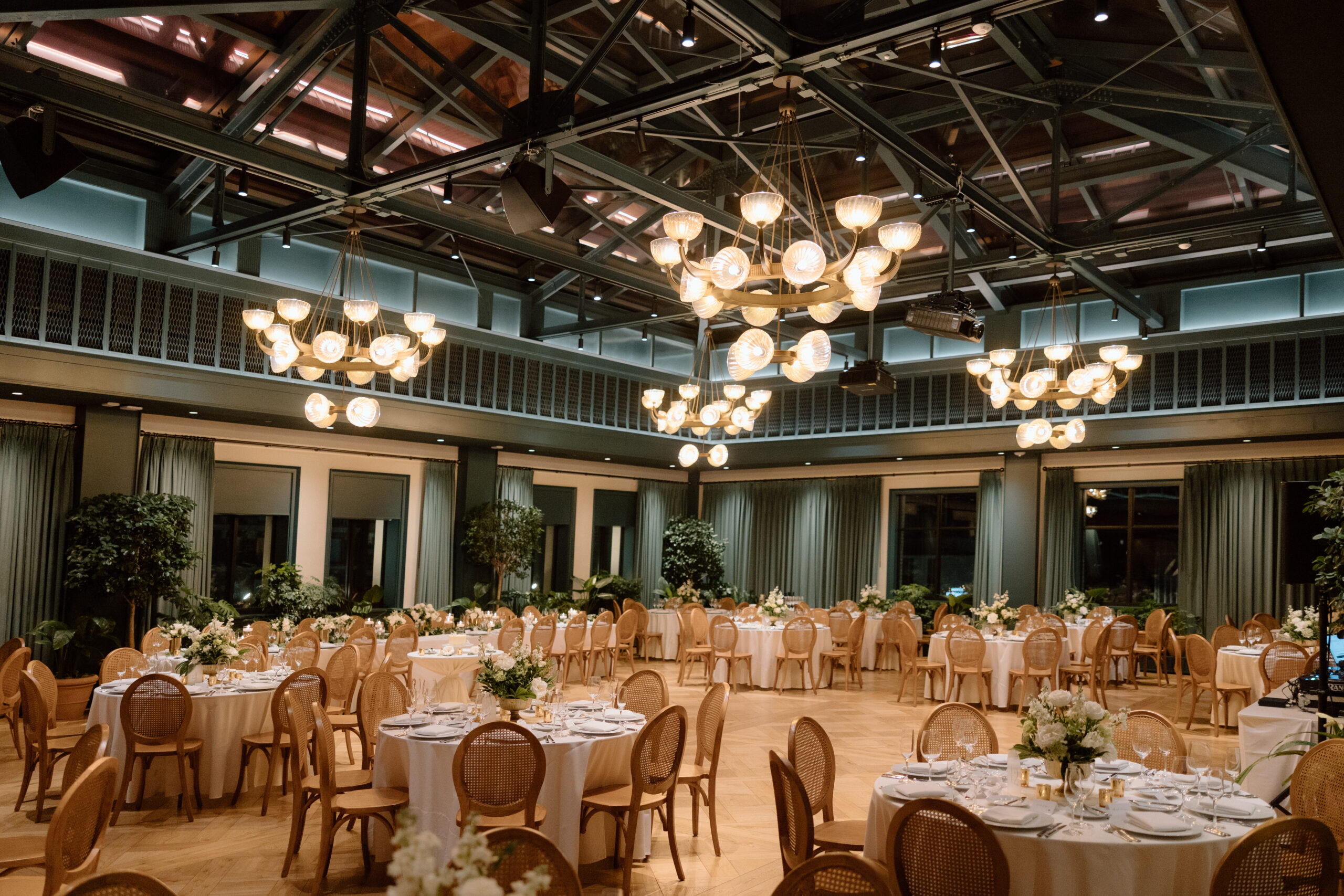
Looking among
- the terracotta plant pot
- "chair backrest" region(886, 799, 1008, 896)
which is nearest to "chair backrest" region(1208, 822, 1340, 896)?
"chair backrest" region(886, 799, 1008, 896)

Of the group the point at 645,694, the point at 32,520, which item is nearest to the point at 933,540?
the point at 645,694

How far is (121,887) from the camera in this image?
8.25ft

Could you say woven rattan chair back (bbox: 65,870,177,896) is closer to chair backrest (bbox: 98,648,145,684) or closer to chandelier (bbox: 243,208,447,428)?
chandelier (bbox: 243,208,447,428)

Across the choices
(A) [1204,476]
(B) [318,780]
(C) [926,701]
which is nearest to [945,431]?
(A) [1204,476]

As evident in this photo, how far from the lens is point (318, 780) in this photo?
16.5 ft

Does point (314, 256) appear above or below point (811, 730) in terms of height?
above

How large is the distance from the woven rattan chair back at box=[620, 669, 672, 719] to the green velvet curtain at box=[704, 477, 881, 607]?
10084 mm

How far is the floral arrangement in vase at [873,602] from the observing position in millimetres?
14391

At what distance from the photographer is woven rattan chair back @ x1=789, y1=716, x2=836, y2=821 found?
15.1ft

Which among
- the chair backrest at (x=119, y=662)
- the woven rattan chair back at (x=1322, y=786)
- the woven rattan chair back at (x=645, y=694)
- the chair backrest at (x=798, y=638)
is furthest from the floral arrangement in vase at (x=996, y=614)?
the chair backrest at (x=119, y=662)

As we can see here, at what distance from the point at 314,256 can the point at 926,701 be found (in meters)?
9.66

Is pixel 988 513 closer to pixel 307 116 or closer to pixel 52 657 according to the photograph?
pixel 307 116

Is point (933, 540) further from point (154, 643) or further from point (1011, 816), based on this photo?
point (1011, 816)

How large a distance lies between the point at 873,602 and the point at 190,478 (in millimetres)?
9585
